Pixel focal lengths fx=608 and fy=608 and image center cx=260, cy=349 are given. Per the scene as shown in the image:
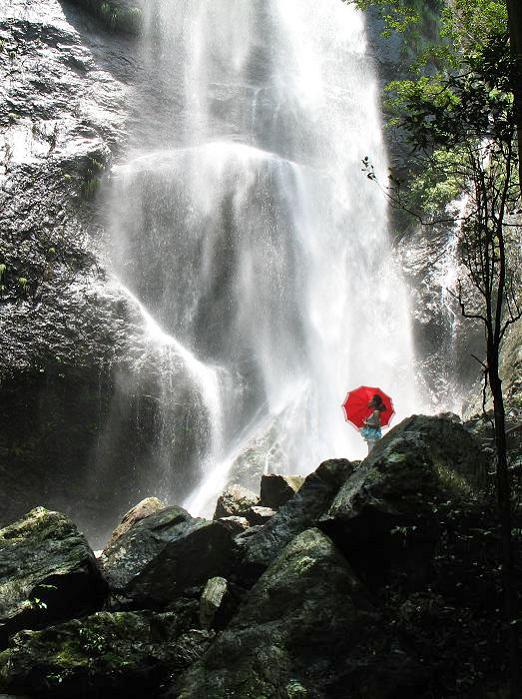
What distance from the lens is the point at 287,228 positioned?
18938 millimetres

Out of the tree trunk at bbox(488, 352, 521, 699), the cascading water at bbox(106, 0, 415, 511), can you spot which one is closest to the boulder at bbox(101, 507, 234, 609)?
the tree trunk at bbox(488, 352, 521, 699)

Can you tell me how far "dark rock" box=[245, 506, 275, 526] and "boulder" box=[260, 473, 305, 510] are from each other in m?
0.24

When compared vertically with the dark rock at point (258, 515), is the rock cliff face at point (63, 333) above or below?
above

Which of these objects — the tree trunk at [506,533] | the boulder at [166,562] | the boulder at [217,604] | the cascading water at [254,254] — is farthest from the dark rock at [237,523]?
the tree trunk at [506,533]

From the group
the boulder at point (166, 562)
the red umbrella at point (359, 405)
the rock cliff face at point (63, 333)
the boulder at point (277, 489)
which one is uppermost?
the rock cliff face at point (63, 333)

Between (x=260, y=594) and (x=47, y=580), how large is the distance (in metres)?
2.49

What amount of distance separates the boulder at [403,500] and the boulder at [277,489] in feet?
9.95

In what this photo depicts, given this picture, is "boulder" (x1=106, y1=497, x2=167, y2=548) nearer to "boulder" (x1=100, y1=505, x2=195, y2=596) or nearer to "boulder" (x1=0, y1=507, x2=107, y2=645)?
"boulder" (x1=100, y1=505, x2=195, y2=596)

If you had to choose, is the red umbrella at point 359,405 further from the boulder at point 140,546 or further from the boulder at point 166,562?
the boulder at point 166,562

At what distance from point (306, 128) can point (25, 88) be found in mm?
9608

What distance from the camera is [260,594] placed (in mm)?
5531

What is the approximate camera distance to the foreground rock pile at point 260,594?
15.8 feet

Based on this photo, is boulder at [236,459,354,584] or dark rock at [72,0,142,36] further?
dark rock at [72,0,142,36]

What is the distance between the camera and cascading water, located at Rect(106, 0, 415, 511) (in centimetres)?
1529
